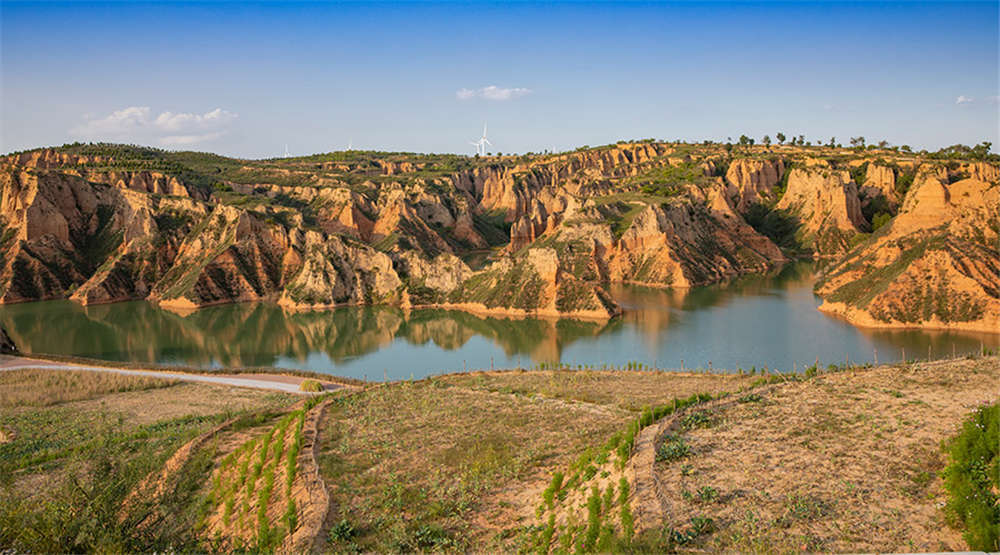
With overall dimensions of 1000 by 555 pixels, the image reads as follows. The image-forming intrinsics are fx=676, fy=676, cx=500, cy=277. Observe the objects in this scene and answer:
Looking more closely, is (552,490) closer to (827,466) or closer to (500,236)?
(827,466)

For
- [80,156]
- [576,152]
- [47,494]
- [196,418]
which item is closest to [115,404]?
[196,418]

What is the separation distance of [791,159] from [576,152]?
52.8 metres

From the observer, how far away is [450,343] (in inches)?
1805

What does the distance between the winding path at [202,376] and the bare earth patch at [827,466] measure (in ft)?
69.1

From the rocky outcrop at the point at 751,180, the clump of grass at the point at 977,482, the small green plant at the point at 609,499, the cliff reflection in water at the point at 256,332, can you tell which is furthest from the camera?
the rocky outcrop at the point at 751,180

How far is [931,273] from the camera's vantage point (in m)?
44.4

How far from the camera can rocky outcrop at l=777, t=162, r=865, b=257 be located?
84938mm

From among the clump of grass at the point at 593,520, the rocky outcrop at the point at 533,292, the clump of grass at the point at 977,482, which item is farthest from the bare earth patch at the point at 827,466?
the rocky outcrop at the point at 533,292

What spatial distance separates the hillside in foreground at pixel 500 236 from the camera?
166ft

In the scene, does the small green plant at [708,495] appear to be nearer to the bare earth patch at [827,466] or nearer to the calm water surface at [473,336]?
the bare earth patch at [827,466]

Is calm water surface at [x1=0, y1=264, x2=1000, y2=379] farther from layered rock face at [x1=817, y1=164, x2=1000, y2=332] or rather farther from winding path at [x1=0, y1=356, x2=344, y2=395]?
winding path at [x1=0, y1=356, x2=344, y2=395]

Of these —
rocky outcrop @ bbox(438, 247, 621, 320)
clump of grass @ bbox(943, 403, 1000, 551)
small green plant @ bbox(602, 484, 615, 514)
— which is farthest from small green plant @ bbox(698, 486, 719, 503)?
rocky outcrop @ bbox(438, 247, 621, 320)

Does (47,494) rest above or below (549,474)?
below

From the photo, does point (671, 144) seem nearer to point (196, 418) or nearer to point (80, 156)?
point (80, 156)
